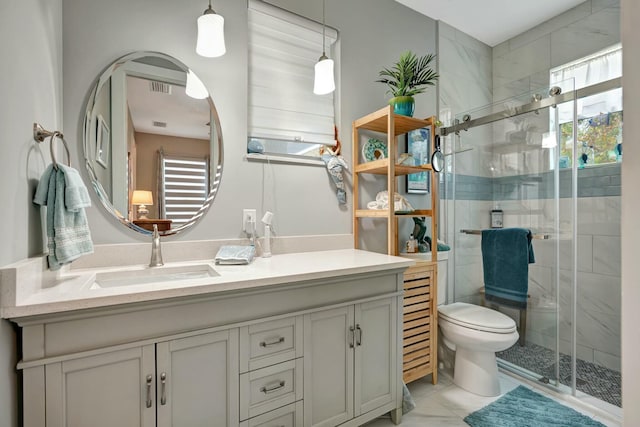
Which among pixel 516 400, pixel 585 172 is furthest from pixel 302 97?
pixel 516 400

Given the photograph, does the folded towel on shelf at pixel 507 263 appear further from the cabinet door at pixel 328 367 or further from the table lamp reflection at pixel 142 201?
the table lamp reflection at pixel 142 201

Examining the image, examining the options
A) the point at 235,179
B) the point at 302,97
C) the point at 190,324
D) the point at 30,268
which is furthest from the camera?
the point at 302,97

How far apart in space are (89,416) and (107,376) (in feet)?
0.42

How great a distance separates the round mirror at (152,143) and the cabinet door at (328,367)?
2.87 ft

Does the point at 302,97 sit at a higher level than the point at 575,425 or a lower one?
higher

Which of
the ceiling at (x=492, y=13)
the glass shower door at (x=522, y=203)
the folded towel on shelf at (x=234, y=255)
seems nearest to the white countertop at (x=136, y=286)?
the folded towel on shelf at (x=234, y=255)

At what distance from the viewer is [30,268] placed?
3.01 feet

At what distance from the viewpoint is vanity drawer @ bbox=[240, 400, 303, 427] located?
124 centimetres

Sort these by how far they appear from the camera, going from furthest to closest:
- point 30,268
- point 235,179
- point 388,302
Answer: point 235,179
point 388,302
point 30,268

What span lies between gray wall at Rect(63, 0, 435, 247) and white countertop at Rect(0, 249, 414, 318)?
13.2 inches

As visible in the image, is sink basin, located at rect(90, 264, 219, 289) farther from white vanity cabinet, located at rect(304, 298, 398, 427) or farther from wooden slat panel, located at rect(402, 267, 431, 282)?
wooden slat panel, located at rect(402, 267, 431, 282)

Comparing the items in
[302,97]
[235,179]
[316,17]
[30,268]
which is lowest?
[30,268]

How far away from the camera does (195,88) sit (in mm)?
1647

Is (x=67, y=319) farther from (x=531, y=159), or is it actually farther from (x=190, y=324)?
(x=531, y=159)
